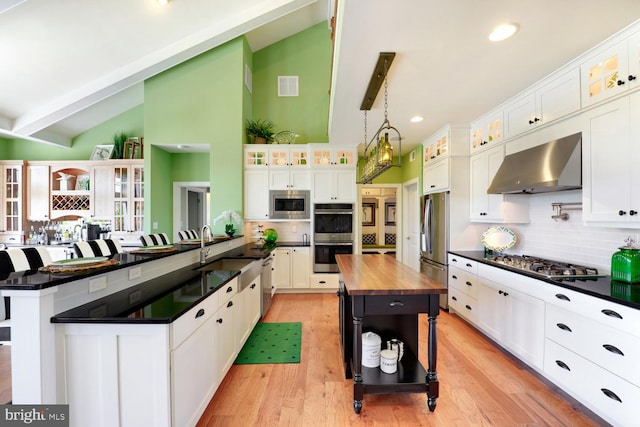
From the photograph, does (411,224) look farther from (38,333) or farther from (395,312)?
(38,333)

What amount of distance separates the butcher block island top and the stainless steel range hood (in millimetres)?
1406

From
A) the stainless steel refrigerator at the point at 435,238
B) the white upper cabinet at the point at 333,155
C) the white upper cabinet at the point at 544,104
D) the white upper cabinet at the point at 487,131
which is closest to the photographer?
the white upper cabinet at the point at 544,104

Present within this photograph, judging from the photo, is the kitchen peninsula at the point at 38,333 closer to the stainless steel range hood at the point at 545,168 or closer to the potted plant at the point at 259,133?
the stainless steel range hood at the point at 545,168

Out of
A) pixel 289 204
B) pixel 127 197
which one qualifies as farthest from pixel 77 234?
pixel 289 204

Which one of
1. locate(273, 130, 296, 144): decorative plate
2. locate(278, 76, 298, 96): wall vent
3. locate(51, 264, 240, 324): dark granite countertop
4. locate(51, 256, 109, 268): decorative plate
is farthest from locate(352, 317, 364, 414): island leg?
locate(278, 76, 298, 96): wall vent

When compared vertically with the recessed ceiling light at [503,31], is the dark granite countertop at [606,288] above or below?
below

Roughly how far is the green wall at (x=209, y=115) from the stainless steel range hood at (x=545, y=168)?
4035 mm

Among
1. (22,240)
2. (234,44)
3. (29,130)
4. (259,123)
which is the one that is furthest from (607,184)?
(22,240)

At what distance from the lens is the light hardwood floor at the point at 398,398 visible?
1892mm

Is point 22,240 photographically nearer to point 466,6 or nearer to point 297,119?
point 297,119

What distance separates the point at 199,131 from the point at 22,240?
4.30m

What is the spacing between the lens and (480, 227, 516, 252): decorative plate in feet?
11.1

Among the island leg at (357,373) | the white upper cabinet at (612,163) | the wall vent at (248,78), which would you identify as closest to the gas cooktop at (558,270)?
the white upper cabinet at (612,163)

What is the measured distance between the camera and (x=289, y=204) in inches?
199
